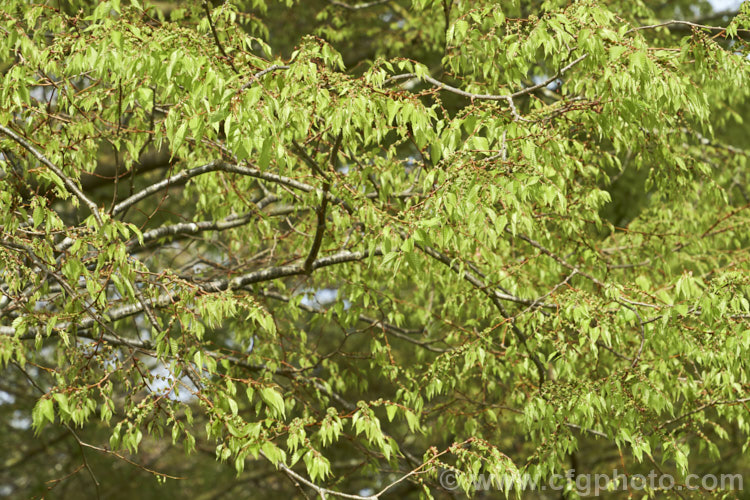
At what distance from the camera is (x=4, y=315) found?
439 centimetres

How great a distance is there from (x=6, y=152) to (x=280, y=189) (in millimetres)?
1929

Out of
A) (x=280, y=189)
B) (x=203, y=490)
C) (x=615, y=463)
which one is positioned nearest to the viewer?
(x=280, y=189)

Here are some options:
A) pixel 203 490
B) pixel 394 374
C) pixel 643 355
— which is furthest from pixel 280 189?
pixel 203 490

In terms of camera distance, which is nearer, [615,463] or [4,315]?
[4,315]

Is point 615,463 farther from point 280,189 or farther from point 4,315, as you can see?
point 4,315

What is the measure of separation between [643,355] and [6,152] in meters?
4.40

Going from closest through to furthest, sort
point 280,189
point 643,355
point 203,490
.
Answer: point 643,355 → point 280,189 → point 203,490

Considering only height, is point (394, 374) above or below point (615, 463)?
above

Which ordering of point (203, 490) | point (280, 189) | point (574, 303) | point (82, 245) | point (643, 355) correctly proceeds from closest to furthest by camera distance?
point (82, 245) < point (574, 303) < point (643, 355) < point (280, 189) < point (203, 490)

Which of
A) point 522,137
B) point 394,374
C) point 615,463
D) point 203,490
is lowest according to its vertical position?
point 203,490

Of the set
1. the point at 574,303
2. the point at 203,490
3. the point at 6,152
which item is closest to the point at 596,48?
the point at 574,303

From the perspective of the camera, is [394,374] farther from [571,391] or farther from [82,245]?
[82,245]

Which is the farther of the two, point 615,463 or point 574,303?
point 615,463

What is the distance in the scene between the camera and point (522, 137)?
377cm
